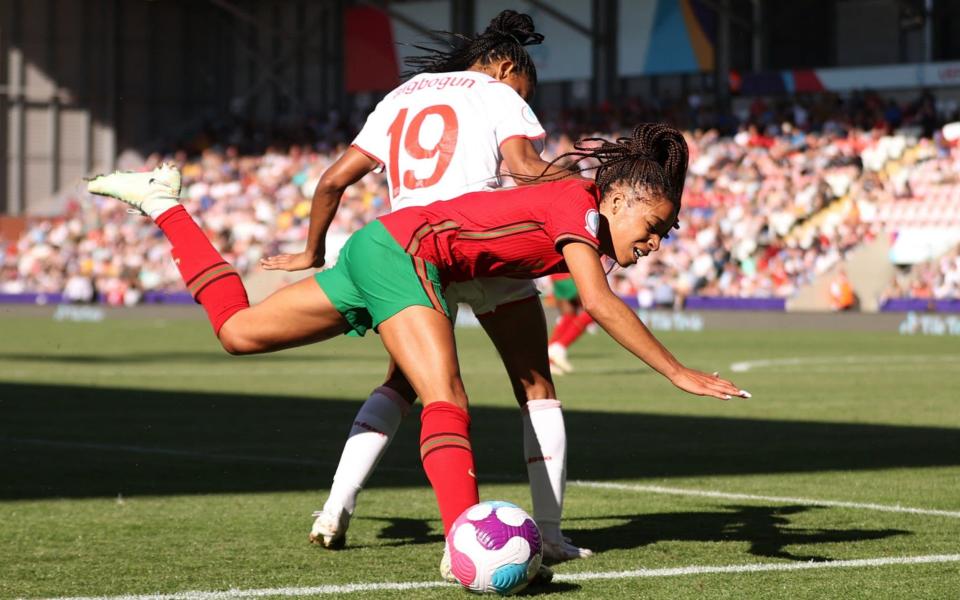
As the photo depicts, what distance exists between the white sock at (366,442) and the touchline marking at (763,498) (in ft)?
6.92

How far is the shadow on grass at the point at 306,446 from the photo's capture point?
8516mm

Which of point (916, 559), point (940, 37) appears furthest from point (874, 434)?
point (940, 37)

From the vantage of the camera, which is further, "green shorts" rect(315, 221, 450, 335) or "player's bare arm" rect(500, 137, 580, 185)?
"player's bare arm" rect(500, 137, 580, 185)

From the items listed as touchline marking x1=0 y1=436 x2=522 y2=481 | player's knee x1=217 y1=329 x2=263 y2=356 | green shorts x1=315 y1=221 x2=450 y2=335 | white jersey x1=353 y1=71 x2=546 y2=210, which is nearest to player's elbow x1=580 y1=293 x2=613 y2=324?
green shorts x1=315 y1=221 x2=450 y2=335

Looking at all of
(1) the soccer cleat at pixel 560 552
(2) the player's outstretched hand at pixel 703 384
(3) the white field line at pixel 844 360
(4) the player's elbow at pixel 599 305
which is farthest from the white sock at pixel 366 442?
(3) the white field line at pixel 844 360

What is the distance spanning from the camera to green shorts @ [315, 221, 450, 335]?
16.9 ft

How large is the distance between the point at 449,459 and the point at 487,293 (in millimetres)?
948

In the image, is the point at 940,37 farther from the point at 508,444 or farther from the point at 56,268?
the point at 508,444

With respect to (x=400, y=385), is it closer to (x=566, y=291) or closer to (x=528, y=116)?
(x=528, y=116)

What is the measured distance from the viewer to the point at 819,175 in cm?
3312

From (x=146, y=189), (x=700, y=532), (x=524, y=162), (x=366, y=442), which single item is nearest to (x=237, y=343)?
(x=366, y=442)

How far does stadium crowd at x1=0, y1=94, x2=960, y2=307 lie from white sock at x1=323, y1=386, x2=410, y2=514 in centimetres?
1978

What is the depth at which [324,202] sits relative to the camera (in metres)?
6.44

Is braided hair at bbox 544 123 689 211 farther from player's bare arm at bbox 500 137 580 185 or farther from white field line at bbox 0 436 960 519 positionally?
white field line at bbox 0 436 960 519
